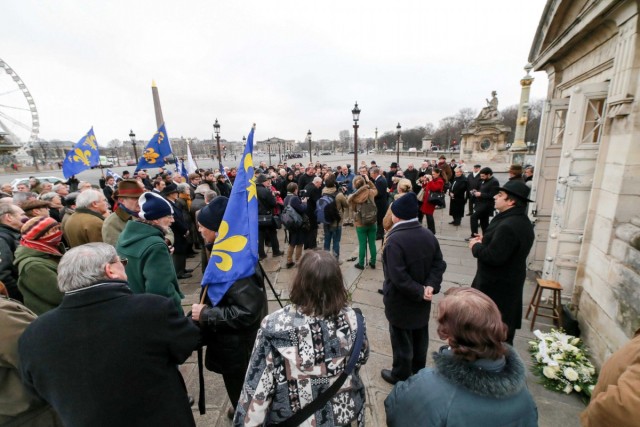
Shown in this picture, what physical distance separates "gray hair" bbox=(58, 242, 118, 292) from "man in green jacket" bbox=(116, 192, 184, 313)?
923 mm

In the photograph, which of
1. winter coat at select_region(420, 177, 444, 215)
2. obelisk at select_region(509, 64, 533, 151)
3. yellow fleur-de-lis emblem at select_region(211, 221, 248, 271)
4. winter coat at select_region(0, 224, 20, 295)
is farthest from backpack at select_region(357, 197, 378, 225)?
obelisk at select_region(509, 64, 533, 151)

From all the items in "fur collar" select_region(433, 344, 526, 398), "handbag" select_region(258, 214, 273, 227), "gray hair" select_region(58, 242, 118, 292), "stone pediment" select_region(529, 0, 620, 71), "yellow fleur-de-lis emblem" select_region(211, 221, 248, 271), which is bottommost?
"handbag" select_region(258, 214, 273, 227)

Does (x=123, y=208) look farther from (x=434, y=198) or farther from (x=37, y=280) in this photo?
(x=434, y=198)

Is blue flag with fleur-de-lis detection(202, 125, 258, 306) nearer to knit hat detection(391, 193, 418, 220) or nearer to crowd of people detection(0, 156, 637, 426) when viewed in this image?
crowd of people detection(0, 156, 637, 426)

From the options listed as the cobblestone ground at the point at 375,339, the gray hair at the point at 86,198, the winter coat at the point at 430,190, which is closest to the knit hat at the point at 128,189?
the gray hair at the point at 86,198

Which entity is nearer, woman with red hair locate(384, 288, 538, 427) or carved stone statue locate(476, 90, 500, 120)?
woman with red hair locate(384, 288, 538, 427)

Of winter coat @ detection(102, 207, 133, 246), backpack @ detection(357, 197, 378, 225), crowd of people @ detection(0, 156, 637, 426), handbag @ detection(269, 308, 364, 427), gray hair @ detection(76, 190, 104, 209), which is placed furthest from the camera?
backpack @ detection(357, 197, 378, 225)

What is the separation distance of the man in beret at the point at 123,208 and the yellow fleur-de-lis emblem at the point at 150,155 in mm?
5658

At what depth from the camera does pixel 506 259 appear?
10.0 ft

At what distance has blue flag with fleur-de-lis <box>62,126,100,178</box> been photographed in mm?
8273

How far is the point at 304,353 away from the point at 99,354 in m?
0.99

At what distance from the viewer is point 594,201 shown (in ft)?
11.6

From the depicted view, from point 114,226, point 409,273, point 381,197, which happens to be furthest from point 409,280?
point 381,197

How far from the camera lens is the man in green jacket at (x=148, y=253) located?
95.8 inches
